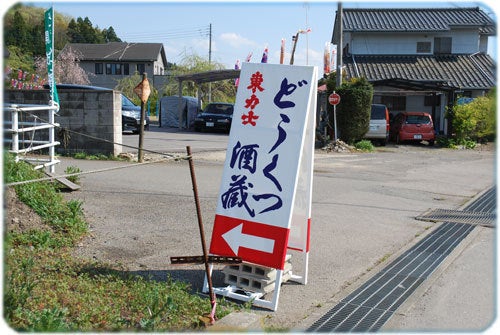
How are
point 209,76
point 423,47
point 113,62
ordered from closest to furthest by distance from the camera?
1. point 209,76
2. point 423,47
3. point 113,62

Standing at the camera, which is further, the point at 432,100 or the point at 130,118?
the point at 432,100

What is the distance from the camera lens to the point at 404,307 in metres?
4.99

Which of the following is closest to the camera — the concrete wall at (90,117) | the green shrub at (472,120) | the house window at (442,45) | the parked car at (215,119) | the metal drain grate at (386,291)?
the metal drain grate at (386,291)

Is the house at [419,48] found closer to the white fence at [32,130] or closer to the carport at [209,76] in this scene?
the carport at [209,76]

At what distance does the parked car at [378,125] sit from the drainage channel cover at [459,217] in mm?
12318

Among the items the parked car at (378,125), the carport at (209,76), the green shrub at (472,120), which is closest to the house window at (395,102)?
the green shrub at (472,120)

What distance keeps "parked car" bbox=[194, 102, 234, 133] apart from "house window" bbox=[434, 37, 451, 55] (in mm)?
12196

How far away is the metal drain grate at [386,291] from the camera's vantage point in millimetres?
4566

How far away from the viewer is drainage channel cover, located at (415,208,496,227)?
9.05m

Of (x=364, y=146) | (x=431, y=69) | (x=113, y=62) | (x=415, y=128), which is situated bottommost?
(x=364, y=146)

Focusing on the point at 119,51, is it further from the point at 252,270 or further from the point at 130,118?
the point at 252,270

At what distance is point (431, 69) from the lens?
2877 cm

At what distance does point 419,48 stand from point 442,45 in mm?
1243

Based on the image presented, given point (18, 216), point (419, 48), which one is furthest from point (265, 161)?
point (419, 48)
